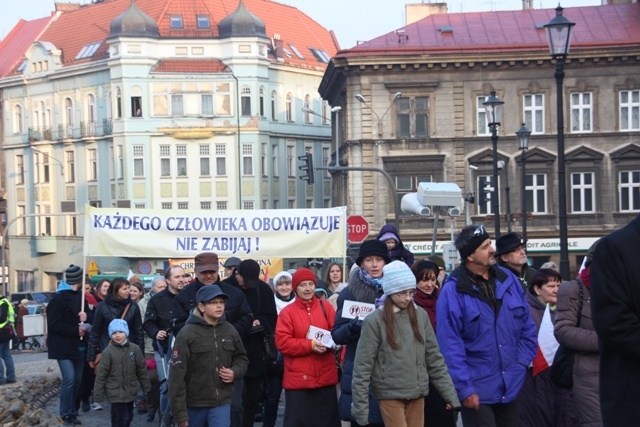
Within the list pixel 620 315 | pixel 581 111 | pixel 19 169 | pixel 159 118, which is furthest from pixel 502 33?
pixel 620 315

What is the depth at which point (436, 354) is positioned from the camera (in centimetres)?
869

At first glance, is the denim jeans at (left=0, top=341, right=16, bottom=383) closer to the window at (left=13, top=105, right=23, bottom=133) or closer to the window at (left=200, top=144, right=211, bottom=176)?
the window at (left=200, top=144, right=211, bottom=176)

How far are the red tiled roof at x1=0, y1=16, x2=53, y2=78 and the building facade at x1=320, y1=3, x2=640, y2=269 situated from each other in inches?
1465

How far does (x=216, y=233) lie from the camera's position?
1670 centimetres

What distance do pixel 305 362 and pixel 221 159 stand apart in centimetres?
6348

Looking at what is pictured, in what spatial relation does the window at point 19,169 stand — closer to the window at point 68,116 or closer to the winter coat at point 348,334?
the window at point 68,116

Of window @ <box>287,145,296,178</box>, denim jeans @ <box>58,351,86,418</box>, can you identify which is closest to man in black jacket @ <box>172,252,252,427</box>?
denim jeans @ <box>58,351,86,418</box>

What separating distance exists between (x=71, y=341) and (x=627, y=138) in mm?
41514

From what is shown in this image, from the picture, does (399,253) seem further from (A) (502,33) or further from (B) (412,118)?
(A) (502,33)

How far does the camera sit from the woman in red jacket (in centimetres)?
1012

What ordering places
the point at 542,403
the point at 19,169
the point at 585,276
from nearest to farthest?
the point at 585,276, the point at 542,403, the point at 19,169

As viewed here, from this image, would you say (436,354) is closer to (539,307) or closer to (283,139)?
(539,307)

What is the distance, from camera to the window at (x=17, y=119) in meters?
81.2

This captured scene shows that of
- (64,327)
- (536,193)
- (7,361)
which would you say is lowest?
(7,361)
